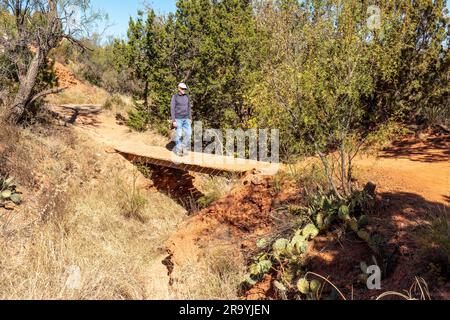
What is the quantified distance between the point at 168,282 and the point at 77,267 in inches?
62.4

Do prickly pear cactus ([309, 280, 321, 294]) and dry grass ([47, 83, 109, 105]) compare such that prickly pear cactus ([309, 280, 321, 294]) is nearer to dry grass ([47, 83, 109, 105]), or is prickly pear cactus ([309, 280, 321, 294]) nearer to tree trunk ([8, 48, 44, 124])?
tree trunk ([8, 48, 44, 124])

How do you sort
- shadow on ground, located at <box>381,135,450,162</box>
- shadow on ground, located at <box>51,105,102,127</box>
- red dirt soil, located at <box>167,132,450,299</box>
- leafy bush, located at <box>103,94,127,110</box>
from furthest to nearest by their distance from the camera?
leafy bush, located at <box>103,94,127,110</box>, shadow on ground, located at <box>51,105,102,127</box>, shadow on ground, located at <box>381,135,450,162</box>, red dirt soil, located at <box>167,132,450,299</box>

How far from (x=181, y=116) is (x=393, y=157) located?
471cm

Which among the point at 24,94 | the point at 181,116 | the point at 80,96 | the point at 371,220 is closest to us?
the point at 371,220

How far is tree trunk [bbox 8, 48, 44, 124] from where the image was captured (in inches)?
376

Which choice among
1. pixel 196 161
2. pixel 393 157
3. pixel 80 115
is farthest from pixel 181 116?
pixel 80 115

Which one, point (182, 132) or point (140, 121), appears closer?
point (182, 132)

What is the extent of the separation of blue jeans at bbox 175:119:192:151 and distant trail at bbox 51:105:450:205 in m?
0.48

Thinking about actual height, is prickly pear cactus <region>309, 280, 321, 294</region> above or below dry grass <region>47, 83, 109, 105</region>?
below

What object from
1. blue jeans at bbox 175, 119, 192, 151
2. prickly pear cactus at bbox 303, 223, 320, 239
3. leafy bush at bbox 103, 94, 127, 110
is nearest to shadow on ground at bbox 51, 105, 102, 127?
leafy bush at bbox 103, 94, 127, 110

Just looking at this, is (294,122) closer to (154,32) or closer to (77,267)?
Result: (77,267)

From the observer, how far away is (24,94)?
977 cm

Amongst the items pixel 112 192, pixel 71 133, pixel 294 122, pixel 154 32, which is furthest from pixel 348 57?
pixel 154 32

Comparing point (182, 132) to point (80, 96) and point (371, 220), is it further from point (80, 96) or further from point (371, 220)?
point (80, 96)
